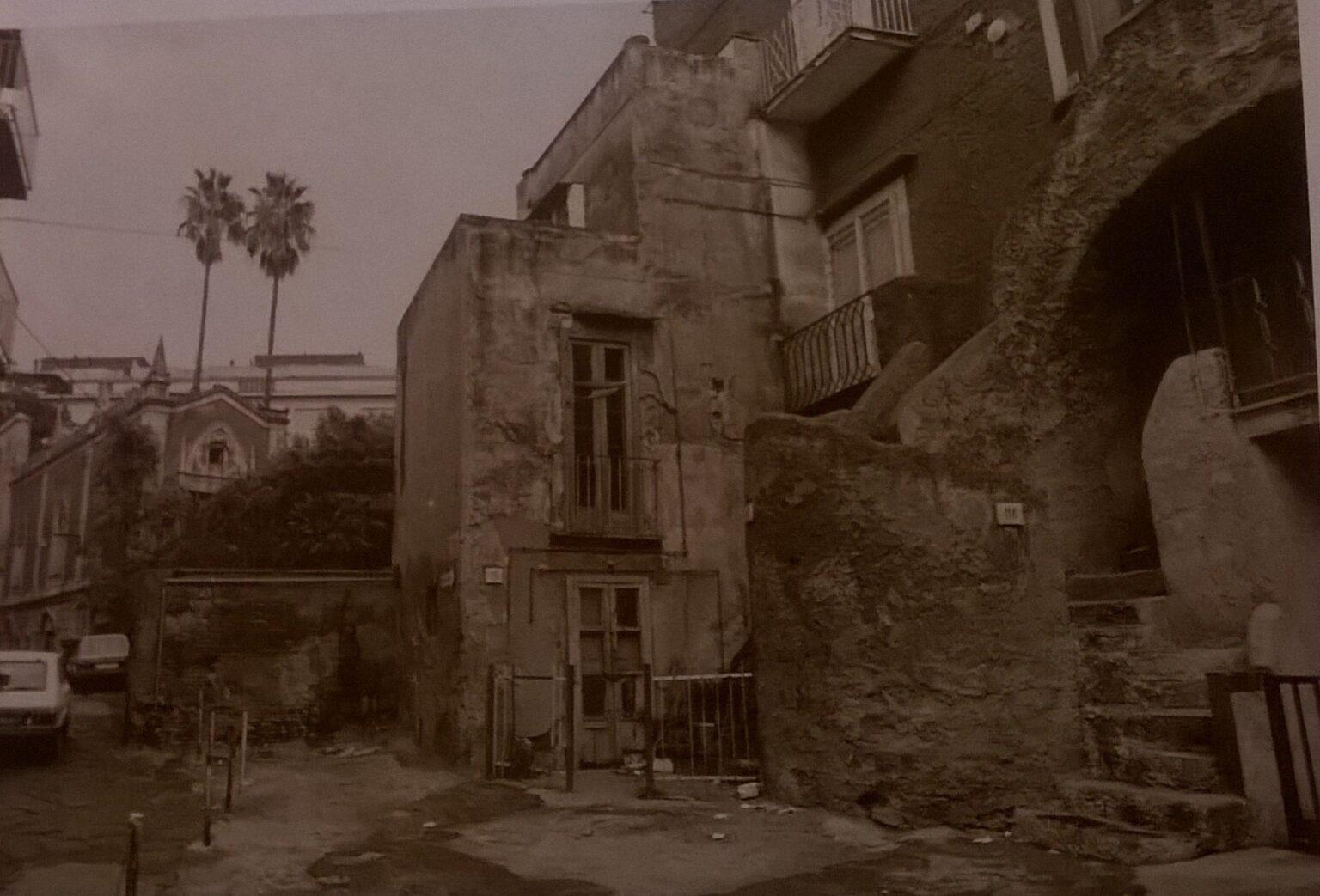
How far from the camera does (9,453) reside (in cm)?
428

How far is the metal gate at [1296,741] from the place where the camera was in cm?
345

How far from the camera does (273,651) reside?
7.26 meters

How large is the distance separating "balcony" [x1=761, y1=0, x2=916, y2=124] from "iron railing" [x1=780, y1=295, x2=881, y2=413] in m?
1.72

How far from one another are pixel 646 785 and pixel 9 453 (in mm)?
3376

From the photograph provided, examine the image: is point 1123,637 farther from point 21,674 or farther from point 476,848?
point 21,674

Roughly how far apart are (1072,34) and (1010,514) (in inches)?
117

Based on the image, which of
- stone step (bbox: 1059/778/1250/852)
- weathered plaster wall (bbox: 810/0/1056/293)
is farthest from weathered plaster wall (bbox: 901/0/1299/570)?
weathered plaster wall (bbox: 810/0/1056/293)

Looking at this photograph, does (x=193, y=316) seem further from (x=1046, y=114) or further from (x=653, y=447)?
(x=1046, y=114)

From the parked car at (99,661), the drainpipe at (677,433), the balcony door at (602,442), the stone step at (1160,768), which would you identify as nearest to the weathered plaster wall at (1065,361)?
the stone step at (1160,768)

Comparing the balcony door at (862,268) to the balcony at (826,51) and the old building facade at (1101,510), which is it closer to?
the balcony at (826,51)

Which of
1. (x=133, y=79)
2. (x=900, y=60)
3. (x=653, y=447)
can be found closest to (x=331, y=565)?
(x=653, y=447)

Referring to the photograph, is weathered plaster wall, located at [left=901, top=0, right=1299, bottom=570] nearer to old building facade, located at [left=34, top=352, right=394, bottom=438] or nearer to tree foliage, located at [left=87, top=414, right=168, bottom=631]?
old building facade, located at [left=34, top=352, right=394, bottom=438]

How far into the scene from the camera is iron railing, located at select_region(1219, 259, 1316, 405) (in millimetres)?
3896

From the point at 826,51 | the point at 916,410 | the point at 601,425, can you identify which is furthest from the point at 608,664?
A: the point at 826,51
